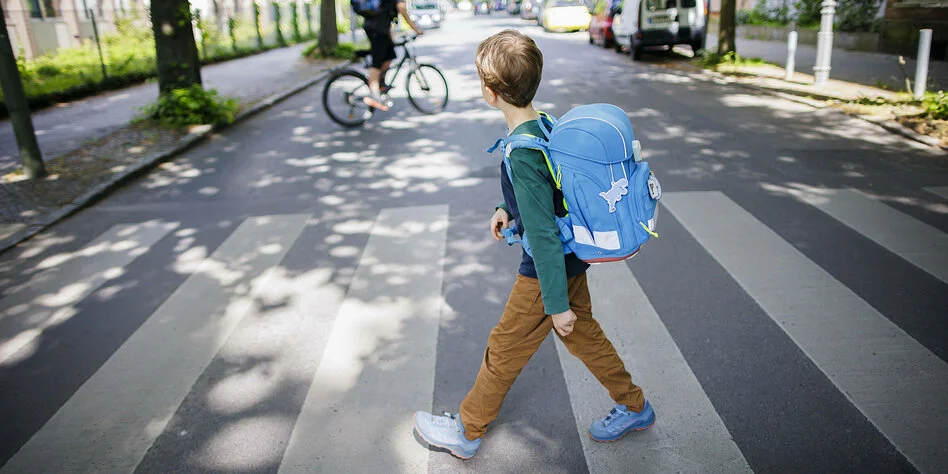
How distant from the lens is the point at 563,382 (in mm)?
3424

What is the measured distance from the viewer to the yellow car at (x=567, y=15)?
31219 millimetres

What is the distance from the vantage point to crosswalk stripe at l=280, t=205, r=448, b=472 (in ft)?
9.64

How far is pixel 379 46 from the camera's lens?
9867mm

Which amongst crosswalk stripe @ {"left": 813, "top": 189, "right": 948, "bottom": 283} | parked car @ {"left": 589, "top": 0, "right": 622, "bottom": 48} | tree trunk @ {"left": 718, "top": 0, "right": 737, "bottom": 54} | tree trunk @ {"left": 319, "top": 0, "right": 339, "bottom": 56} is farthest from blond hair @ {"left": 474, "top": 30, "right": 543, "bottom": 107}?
tree trunk @ {"left": 319, "top": 0, "right": 339, "bottom": 56}

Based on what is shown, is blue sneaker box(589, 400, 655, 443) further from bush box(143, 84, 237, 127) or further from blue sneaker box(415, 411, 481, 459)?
bush box(143, 84, 237, 127)

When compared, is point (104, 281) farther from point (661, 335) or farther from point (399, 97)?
point (399, 97)

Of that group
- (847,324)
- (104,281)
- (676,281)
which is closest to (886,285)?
(847,324)

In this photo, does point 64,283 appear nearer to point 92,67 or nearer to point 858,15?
point 92,67

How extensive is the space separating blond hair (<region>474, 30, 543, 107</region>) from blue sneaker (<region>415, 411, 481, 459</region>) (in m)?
1.38

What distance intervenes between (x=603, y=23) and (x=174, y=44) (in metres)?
14.8

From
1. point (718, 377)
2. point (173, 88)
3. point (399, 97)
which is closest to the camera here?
point (718, 377)

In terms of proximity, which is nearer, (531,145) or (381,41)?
(531,145)

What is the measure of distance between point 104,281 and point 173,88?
6.33 m

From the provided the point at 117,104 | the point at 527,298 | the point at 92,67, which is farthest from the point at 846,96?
the point at 92,67
